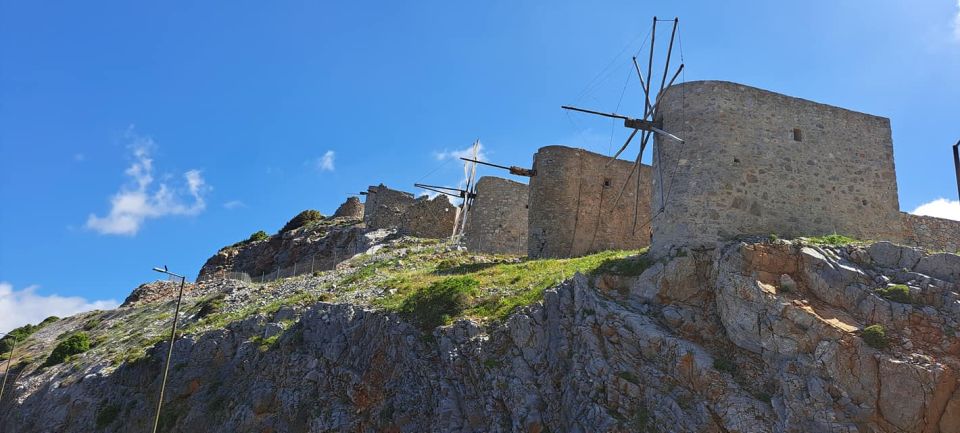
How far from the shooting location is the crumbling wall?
62.5m

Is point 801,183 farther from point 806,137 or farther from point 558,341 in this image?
point 558,341

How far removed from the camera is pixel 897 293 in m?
16.4

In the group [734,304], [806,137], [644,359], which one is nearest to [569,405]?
[644,359]

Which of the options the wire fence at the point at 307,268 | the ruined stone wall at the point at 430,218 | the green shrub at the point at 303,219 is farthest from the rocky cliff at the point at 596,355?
the green shrub at the point at 303,219

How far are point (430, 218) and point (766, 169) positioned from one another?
30332mm

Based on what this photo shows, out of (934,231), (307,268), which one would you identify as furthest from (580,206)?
(307,268)

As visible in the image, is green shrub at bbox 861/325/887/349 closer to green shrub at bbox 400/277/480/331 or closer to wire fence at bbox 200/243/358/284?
green shrub at bbox 400/277/480/331

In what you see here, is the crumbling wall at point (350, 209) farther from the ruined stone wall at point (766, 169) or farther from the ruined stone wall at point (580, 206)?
the ruined stone wall at point (766, 169)

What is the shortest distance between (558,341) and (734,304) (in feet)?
16.7

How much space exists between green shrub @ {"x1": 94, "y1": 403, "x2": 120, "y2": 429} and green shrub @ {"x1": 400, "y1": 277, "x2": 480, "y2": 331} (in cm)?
1423

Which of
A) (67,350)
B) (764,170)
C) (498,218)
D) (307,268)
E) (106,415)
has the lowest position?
(106,415)

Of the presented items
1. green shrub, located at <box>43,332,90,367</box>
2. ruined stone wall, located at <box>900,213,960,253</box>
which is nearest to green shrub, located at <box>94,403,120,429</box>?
green shrub, located at <box>43,332,90,367</box>

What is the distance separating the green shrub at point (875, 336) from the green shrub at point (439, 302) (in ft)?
40.8

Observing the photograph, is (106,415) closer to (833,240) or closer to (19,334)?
(19,334)
